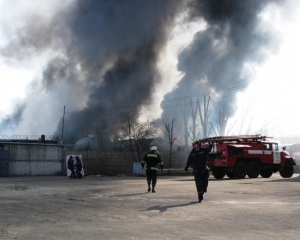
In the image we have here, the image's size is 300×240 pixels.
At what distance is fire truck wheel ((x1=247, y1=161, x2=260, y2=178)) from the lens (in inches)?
926

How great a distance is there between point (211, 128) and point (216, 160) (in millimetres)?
30387

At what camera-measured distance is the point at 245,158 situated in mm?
23594

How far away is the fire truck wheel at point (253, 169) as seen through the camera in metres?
23.5

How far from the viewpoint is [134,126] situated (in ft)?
142

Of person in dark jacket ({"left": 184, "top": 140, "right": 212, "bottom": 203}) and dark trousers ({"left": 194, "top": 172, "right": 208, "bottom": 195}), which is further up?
person in dark jacket ({"left": 184, "top": 140, "right": 212, "bottom": 203})

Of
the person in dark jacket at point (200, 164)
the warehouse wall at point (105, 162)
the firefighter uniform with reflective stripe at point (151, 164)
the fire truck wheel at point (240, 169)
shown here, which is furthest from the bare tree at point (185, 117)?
the person in dark jacket at point (200, 164)

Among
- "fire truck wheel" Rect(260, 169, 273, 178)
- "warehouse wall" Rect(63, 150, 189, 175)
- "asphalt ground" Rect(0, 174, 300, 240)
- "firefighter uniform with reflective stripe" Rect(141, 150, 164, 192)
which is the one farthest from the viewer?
"warehouse wall" Rect(63, 150, 189, 175)

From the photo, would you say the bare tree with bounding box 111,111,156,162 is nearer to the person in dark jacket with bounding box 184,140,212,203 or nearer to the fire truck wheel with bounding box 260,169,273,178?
the fire truck wheel with bounding box 260,169,273,178

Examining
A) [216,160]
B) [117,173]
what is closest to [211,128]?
[117,173]

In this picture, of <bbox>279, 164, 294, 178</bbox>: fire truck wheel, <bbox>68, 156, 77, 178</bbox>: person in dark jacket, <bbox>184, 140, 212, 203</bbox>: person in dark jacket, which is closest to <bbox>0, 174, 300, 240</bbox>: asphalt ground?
<bbox>184, 140, 212, 203</bbox>: person in dark jacket

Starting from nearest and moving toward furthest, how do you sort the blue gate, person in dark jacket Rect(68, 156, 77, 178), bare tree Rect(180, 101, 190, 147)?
person in dark jacket Rect(68, 156, 77, 178)
the blue gate
bare tree Rect(180, 101, 190, 147)

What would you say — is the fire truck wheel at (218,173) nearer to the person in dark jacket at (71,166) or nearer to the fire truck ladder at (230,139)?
the fire truck ladder at (230,139)

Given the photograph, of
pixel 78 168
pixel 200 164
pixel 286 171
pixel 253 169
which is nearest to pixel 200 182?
pixel 200 164

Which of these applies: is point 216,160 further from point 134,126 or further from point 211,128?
point 211,128
